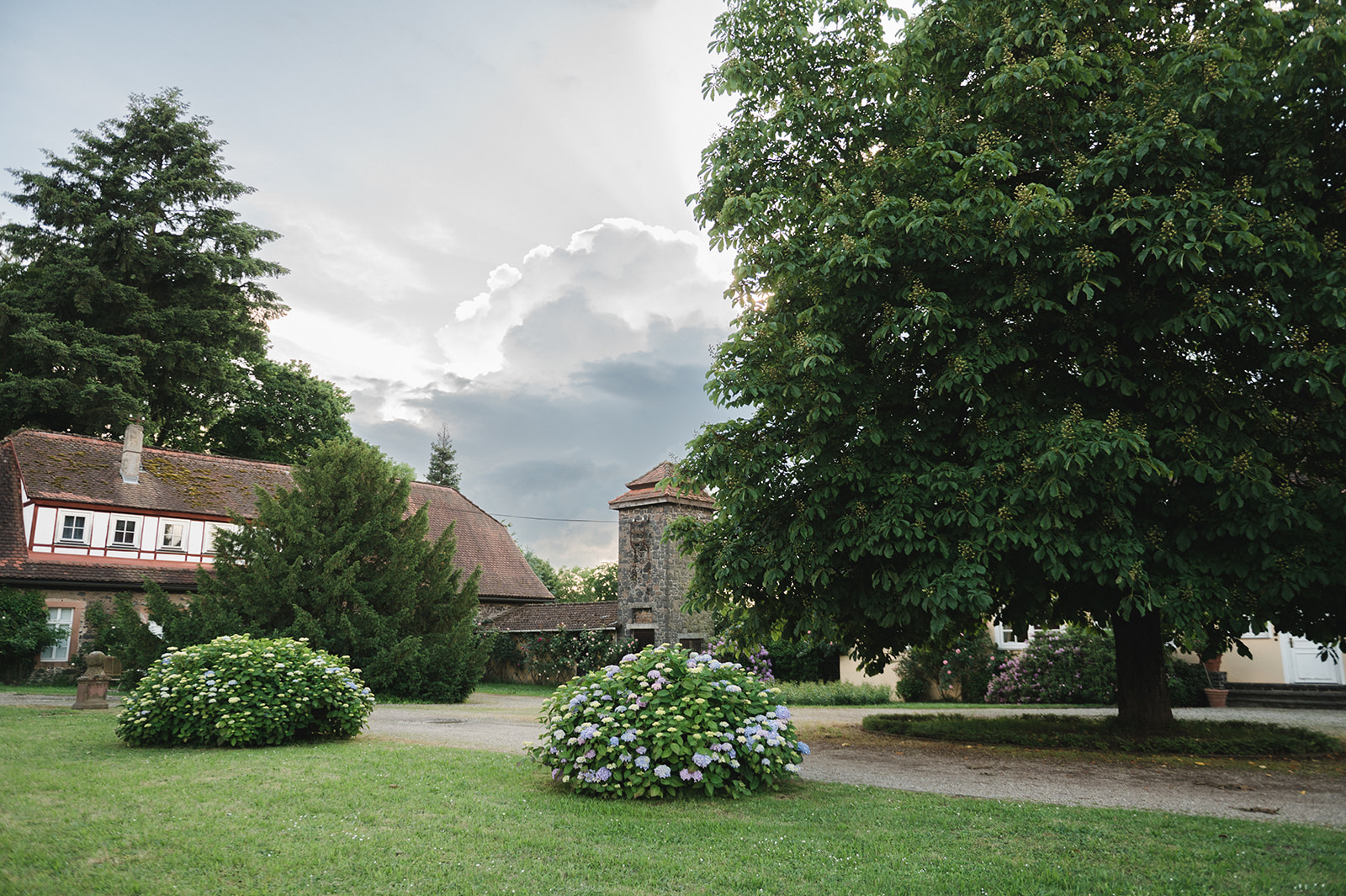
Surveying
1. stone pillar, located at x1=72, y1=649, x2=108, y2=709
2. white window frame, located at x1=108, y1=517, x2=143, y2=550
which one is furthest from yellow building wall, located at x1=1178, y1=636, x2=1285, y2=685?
white window frame, located at x1=108, y1=517, x2=143, y2=550

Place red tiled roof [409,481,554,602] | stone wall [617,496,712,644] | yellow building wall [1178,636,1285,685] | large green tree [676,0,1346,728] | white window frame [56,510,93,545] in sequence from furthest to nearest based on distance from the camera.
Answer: red tiled roof [409,481,554,602] → stone wall [617,496,712,644] → white window frame [56,510,93,545] → yellow building wall [1178,636,1285,685] → large green tree [676,0,1346,728]

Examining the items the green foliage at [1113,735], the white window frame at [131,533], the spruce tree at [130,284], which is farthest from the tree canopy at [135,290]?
the green foliage at [1113,735]

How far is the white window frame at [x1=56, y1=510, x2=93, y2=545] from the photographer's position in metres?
24.8

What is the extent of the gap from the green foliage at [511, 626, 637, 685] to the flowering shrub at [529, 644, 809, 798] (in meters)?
18.4

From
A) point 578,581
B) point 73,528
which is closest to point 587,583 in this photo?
point 578,581

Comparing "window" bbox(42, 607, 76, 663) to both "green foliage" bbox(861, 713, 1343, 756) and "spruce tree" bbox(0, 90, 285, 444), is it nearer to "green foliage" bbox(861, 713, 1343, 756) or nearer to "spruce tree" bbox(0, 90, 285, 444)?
"spruce tree" bbox(0, 90, 285, 444)

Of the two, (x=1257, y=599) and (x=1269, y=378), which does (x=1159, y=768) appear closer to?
(x=1257, y=599)

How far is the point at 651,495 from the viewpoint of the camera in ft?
86.4

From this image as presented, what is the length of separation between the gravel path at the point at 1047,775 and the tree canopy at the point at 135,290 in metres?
23.4

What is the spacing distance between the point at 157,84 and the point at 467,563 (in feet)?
74.6

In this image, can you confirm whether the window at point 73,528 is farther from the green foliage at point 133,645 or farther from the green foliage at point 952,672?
the green foliage at point 952,672

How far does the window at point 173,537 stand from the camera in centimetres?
2658

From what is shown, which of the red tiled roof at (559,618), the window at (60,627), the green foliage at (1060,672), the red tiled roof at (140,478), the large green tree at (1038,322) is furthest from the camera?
the red tiled roof at (559,618)

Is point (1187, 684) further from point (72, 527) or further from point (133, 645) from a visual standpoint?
point (72, 527)
